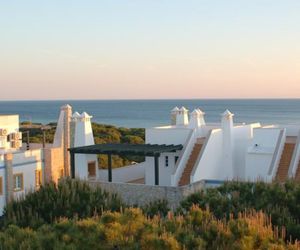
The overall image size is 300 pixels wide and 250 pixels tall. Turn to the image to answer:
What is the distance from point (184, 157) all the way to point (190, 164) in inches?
18.0

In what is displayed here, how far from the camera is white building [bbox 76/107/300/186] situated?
1000 inches

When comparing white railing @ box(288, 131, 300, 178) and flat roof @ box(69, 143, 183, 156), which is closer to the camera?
white railing @ box(288, 131, 300, 178)

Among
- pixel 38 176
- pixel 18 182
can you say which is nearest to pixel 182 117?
pixel 38 176

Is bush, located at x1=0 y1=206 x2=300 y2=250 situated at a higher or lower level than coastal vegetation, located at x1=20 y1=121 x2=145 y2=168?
higher

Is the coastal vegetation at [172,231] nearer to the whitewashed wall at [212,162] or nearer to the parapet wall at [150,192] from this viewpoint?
the parapet wall at [150,192]

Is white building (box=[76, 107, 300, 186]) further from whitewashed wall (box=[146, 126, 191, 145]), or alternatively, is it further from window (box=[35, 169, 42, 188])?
window (box=[35, 169, 42, 188])

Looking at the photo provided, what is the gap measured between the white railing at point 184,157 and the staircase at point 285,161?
4.59 m

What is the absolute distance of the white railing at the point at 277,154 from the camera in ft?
80.9

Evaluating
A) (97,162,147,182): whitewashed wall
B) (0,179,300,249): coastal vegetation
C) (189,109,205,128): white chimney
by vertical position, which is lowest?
(97,162,147,182): whitewashed wall

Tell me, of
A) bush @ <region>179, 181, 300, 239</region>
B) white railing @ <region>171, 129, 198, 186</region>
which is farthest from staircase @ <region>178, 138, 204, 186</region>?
bush @ <region>179, 181, 300, 239</region>

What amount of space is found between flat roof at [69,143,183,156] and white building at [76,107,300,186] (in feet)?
2.11

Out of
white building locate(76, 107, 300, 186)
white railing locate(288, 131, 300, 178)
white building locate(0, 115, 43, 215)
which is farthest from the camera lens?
white building locate(0, 115, 43, 215)

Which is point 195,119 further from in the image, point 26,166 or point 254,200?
point 254,200

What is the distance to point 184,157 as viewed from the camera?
27.1 m
